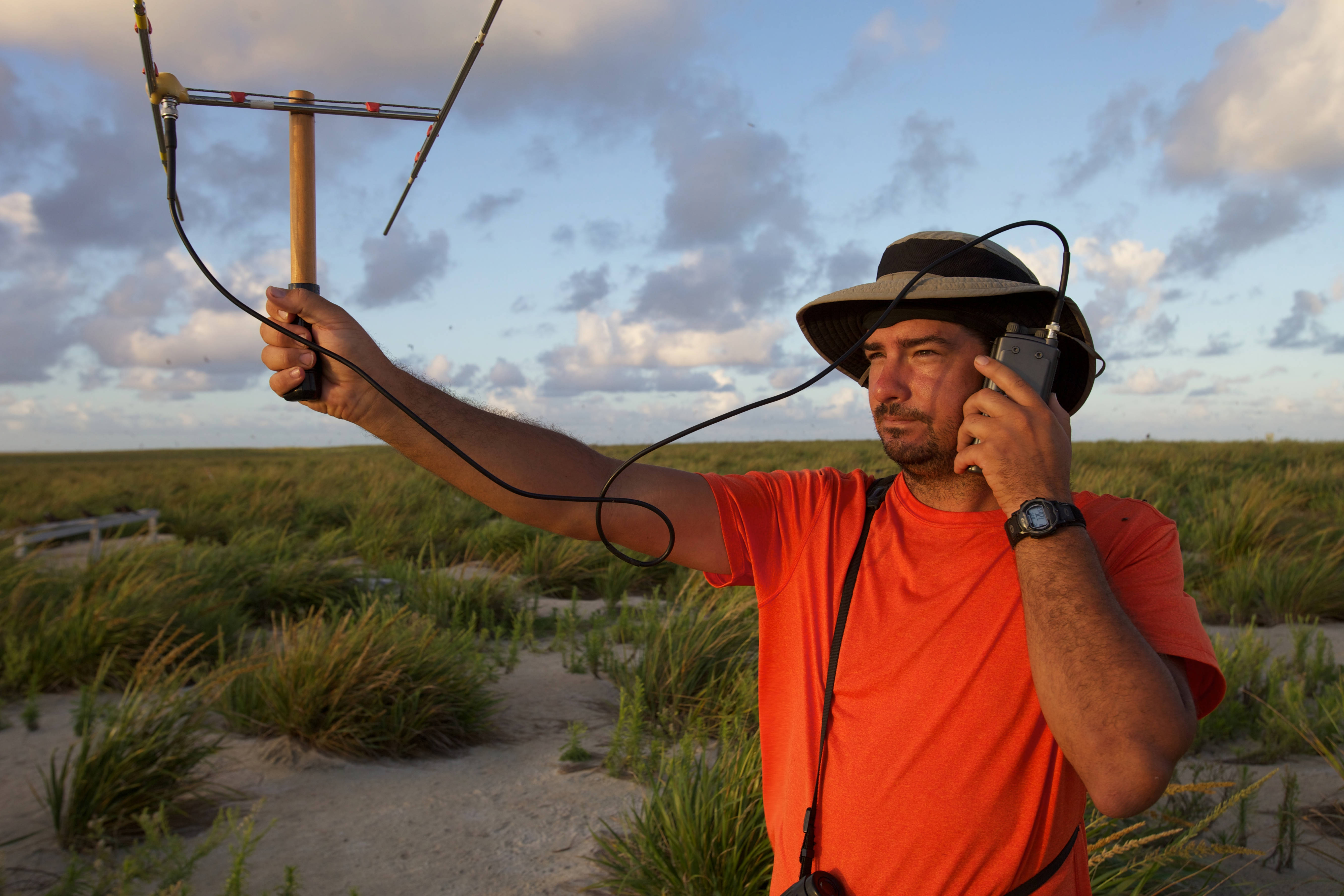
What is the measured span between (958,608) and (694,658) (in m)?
3.03

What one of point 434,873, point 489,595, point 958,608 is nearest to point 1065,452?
point 958,608

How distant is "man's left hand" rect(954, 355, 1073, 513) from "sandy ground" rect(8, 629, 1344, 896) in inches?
89.8

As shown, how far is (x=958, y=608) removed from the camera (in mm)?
1812

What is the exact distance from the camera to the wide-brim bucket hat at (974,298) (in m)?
2.00

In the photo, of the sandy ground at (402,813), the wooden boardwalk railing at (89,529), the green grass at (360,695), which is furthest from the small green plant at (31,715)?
the wooden boardwalk railing at (89,529)

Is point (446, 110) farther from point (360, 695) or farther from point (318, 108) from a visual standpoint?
point (360, 695)

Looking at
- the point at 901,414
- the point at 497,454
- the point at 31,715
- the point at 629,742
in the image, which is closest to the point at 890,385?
the point at 901,414

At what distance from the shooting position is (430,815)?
3.66m

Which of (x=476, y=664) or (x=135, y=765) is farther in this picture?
(x=476, y=664)

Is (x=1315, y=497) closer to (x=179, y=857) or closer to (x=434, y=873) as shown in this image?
(x=434, y=873)

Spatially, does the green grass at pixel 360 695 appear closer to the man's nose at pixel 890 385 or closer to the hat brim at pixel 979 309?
the hat brim at pixel 979 309

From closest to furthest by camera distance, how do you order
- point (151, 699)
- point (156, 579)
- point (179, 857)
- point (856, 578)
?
point (856, 578) < point (179, 857) < point (151, 699) < point (156, 579)

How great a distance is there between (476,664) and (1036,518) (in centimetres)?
372

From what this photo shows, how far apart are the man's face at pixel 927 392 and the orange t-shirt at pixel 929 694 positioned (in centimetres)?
13
